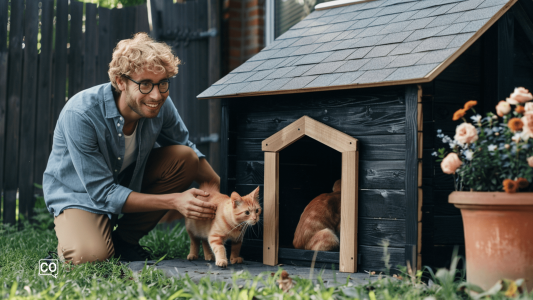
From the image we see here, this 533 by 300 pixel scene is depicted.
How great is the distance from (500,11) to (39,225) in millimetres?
4126

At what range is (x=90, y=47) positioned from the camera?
4.96 meters

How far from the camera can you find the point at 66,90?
4871 mm

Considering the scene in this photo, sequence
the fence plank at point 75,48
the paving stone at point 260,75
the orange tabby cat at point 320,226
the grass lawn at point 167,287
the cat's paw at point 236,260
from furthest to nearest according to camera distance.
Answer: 1. the fence plank at point 75,48
2. the paving stone at point 260,75
3. the cat's paw at point 236,260
4. the orange tabby cat at point 320,226
5. the grass lawn at point 167,287

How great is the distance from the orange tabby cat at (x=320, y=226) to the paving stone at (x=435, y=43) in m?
1.14

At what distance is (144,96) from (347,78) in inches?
49.5

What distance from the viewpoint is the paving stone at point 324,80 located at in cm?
287

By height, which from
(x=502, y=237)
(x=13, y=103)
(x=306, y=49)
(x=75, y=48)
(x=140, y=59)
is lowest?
(x=502, y=237)

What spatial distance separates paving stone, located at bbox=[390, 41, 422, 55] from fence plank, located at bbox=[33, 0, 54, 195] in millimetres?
3369

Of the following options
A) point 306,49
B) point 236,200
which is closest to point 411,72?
point 306,49

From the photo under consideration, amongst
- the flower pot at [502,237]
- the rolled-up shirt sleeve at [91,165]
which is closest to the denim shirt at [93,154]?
the rolled-up shirt sleeve at [91,165]

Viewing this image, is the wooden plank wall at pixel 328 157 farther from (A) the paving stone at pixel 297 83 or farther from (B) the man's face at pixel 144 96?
(B) the man's face at pixel 144 96

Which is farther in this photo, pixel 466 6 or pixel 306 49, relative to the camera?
pixel 306 49

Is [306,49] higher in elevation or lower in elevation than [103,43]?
lower
